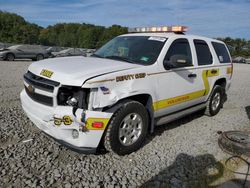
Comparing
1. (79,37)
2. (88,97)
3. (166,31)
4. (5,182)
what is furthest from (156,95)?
(79,37)

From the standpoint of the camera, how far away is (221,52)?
6.78 meters

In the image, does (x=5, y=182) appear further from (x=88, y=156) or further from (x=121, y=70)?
(x=121, y=70)

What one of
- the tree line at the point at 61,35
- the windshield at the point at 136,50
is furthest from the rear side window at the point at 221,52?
the tree line at the point at 61,35

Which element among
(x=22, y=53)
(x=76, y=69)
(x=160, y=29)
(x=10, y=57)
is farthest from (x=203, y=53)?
(x=22, y=53)

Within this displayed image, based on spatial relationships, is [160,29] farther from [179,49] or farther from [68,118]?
[68,118]

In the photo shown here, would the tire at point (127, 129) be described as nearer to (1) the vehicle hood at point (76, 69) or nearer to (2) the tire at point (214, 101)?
(1) the vehicle hood at point (76, 69)

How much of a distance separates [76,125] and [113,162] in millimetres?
878

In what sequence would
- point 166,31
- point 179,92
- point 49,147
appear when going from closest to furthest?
point 49,147
point 179,92
point 166,31

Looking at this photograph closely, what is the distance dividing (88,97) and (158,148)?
172 cm

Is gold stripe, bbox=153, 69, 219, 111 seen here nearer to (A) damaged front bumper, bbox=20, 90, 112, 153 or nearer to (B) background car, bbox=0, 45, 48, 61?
(A) damaged front bumper, bbox=20, 90, 112, 153

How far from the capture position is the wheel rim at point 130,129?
4.02 m

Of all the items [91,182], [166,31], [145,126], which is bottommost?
[91,182]

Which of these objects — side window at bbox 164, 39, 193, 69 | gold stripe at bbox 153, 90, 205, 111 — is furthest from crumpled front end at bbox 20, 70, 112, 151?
side window at bbox 164, 39, 193, 69

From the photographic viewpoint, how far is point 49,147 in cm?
427
